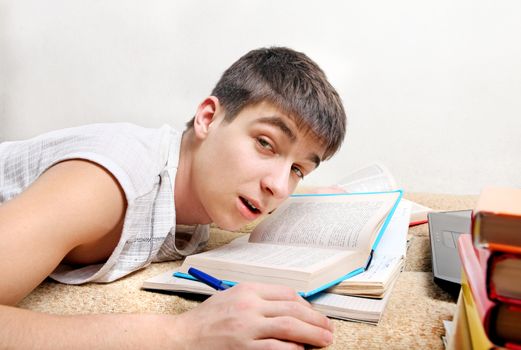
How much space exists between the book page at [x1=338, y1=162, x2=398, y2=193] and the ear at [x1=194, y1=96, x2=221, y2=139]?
0.47m

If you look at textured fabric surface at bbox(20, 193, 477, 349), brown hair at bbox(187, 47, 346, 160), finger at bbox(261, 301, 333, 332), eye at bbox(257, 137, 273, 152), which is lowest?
textured fabric surface at bbox(20, 193, 477, 349)

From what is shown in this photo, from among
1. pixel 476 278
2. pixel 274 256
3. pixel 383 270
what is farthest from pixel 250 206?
pixel 476 278

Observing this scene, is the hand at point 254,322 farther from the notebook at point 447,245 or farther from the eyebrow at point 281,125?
the eyebrow at point 281,125

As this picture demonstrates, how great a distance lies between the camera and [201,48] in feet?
5.70

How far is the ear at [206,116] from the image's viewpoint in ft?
3.01

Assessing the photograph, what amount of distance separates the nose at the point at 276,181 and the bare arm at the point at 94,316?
31 cm

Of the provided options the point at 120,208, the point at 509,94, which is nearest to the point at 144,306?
the point at 120,208

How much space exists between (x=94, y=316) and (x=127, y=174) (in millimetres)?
259

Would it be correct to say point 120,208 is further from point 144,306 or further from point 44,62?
point 44,62

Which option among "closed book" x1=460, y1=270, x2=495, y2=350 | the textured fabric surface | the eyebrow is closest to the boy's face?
the eyebrow

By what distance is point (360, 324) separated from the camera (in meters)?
0.53

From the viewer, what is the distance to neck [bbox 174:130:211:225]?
0.93 metres

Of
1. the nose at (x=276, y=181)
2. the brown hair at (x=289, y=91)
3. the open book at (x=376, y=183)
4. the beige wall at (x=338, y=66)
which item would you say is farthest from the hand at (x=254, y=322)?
the beige wall at (x=338, y=66)

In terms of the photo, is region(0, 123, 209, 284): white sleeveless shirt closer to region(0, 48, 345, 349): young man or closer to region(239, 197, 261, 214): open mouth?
region(0, 48, 345, 349): young man
